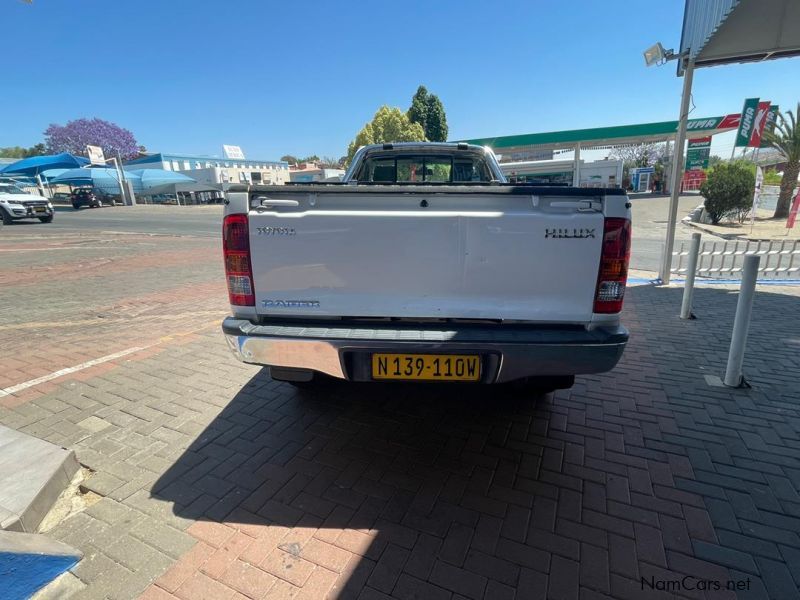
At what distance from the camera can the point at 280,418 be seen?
308cm

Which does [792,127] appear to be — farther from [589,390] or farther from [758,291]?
[589,390]

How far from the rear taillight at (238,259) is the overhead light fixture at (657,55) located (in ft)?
24.9

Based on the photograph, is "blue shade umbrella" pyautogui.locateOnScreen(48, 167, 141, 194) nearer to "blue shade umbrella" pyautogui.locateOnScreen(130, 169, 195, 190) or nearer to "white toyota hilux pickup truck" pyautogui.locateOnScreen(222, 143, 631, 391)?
"blue shade umbrella" pyautogui.locateOnScreen(130, 169, 195, 190)

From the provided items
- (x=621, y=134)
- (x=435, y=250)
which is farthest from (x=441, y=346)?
(x=621, y=134)

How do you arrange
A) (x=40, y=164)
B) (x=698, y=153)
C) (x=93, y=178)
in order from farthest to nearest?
(x=40, y=164), (x=93, y=178), (x=698, y=153)

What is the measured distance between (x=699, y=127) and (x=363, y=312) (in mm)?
42125

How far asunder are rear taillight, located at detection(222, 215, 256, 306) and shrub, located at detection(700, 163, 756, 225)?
830 inches

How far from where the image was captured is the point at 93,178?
3759cm

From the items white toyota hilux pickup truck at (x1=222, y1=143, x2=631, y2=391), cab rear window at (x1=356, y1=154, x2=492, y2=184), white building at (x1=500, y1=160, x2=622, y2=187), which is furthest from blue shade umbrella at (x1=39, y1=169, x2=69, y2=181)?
white toyota hilux pickup truck at (x1=222, y1=143, x2=631, y2=391)

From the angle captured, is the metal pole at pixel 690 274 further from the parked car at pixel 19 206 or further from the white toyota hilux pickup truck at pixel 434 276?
the parked car at pixel 19 206

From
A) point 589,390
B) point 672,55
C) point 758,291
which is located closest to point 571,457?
point 589,390

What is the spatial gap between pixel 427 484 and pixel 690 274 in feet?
15.0

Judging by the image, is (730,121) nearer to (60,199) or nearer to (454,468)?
(454,468)

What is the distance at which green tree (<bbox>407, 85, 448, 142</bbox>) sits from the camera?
4193cm
